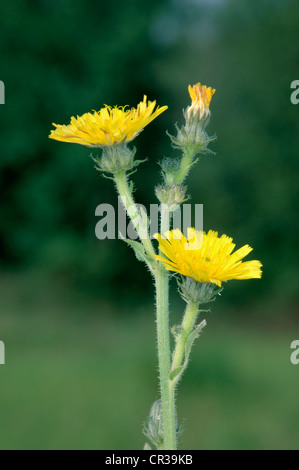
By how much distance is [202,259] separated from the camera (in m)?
1.63

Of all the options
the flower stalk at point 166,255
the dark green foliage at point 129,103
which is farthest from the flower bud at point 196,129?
the dark green foliage at point 129,103

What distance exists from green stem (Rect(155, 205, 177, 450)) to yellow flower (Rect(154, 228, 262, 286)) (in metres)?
0.10

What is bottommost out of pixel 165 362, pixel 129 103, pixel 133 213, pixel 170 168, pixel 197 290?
pixel 165 362

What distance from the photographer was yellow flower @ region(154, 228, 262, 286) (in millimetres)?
1613

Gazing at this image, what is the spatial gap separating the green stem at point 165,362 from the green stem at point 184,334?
4 cm

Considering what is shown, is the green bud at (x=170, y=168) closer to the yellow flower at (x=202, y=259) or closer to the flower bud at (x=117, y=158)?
the flower bud at (x=117, y=158)

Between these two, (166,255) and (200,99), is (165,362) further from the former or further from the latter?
(200,99)

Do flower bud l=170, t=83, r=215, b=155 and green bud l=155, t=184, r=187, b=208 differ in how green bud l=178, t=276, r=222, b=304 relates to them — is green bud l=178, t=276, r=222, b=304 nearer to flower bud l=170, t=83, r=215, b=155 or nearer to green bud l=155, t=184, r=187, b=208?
green bud l=155, t=184, r=187, b=208

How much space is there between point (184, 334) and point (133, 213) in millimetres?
423

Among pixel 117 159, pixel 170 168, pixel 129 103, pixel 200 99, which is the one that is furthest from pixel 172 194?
pixel 129 103

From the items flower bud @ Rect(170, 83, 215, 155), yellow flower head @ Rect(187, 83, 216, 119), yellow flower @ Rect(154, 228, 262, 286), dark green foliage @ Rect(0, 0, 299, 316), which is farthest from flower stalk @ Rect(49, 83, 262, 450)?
dark green foliage @ Rect(0, 0, 299, 316)

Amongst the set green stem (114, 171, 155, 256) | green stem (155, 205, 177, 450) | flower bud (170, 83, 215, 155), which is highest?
flower bud (170, 83, 215, 155)
